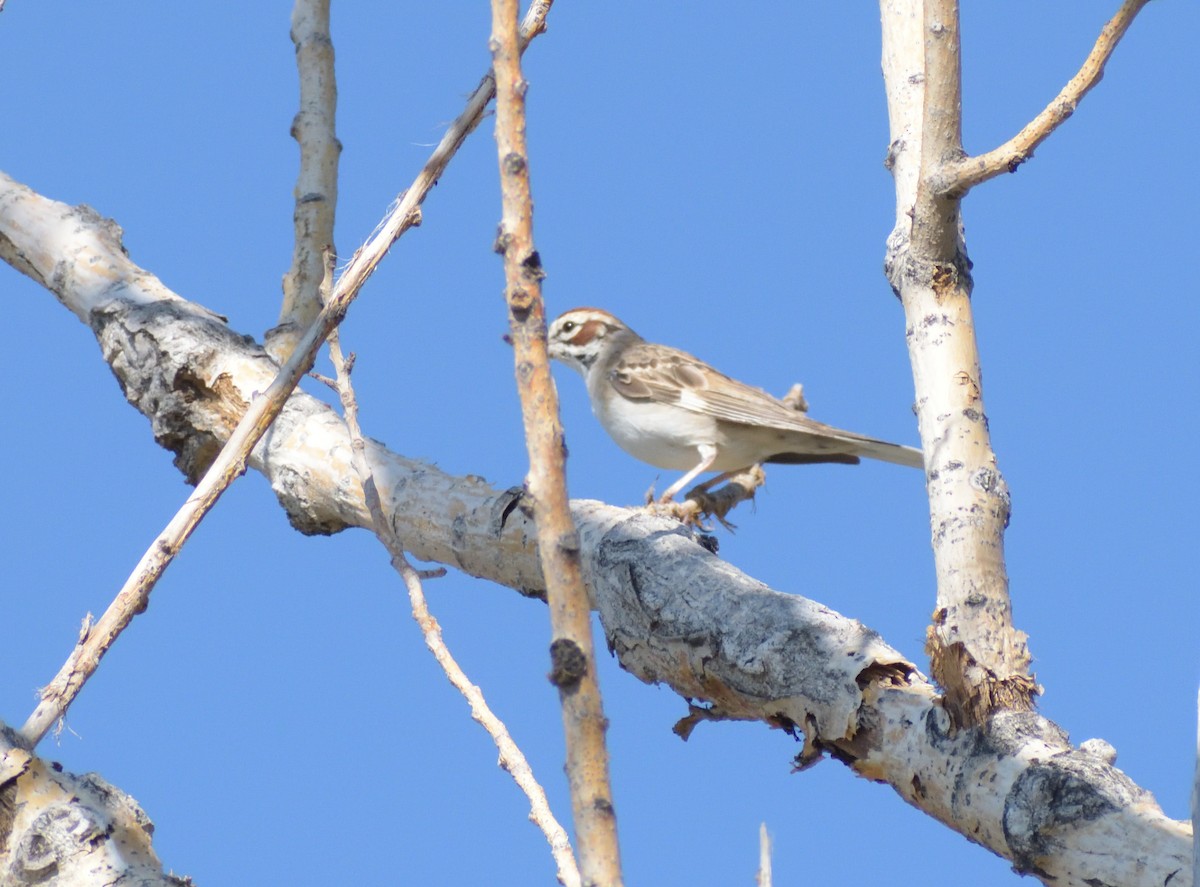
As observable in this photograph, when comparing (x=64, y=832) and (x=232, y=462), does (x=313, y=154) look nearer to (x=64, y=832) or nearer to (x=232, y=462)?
(x=232, y=462)

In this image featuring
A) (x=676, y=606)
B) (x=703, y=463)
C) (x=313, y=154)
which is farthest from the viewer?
(x=703, y=463)

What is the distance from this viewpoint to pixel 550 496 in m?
2.06

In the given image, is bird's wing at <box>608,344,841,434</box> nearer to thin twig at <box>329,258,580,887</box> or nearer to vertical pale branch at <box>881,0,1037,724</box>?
vertical pale branch at <box>881,0,1037,724</box>

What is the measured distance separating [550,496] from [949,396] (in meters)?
2.15

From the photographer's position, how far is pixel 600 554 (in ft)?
14.8

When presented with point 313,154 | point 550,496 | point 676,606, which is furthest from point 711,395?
point 550,496

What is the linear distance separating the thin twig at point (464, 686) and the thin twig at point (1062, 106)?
1879mm

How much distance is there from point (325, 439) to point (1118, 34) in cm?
336

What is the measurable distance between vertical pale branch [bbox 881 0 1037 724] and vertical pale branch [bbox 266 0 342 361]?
3.28m

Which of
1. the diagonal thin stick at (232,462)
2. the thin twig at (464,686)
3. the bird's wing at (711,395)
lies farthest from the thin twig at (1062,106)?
the bird's wing at (711,395)

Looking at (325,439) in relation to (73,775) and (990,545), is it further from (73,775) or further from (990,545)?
(990,545)

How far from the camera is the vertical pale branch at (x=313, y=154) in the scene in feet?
22.0

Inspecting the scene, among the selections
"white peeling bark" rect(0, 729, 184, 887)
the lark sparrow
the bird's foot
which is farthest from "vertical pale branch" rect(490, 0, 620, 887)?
the lark sparrow

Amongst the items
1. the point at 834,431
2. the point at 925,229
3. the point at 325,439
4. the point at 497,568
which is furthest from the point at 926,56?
the point at 834,431
